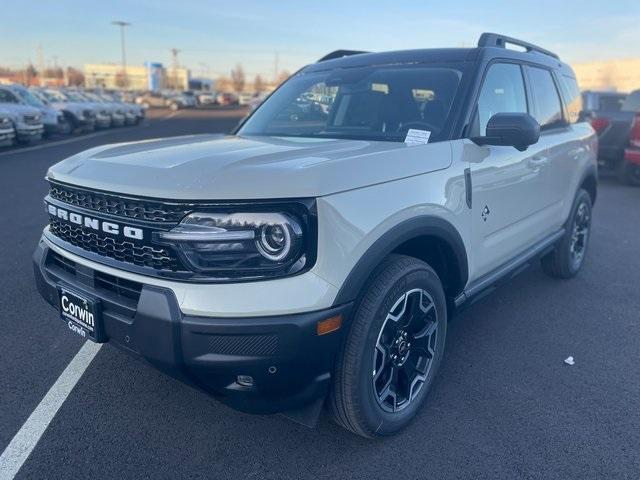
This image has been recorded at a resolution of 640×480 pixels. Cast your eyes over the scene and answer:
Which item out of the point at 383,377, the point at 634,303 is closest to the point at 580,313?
the point at 634,303

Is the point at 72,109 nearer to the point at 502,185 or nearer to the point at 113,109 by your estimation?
the point at 113,109

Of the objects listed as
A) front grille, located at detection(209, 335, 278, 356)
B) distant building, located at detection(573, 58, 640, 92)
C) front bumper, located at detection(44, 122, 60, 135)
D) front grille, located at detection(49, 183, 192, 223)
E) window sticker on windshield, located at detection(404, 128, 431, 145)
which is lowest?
front bumper, located at detection(44, 122, 60, 135)

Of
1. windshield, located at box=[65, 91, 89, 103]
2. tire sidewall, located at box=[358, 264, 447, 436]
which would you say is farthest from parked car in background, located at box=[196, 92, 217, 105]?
tire sidewall, located at box=[358, 264, 447, 436]

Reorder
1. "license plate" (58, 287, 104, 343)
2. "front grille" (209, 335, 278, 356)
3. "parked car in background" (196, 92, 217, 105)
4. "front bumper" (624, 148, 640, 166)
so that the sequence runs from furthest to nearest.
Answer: "parked car in background" (196, 92, 217, 105) < "front bumper" (624, 148, 640, 166) < "license plate" (58, 287, 104, 343) < "front grille" (209, 335, 278, 356)

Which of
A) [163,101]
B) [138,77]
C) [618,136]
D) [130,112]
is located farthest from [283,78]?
[138,77]

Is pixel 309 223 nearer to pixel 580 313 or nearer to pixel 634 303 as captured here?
pixel 580 313

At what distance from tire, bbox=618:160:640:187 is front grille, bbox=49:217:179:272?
34.3 feet

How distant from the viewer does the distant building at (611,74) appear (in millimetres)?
45516

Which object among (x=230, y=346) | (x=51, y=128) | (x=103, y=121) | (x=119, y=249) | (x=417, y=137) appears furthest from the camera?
(x=103, y=121)

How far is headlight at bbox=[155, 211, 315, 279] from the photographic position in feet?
7.04

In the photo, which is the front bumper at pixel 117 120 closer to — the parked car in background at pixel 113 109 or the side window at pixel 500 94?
the parked car in background at pixel 113 109

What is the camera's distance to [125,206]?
2340 mm

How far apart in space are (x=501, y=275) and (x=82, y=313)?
2.52m

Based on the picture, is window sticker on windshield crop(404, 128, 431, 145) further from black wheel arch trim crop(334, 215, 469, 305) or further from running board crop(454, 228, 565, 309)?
running board crop(454, 228, 565, 309)
